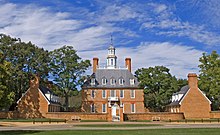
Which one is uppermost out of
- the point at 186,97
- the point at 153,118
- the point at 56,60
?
the point at 56,60

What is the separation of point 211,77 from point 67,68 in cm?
2727

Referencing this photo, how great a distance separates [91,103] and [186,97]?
743 inches

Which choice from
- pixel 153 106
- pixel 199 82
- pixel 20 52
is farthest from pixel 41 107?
pixel 199 82

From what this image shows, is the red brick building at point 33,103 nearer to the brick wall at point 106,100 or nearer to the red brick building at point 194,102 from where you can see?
the brick wall at point 106,100

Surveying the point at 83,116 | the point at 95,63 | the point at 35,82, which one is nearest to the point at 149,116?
the point at 83,116

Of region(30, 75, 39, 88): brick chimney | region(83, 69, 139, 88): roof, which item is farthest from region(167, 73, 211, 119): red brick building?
region(30, 75, 39, 88): brick chimney

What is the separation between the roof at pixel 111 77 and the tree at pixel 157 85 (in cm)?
246

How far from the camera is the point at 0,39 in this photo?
52.2 meters

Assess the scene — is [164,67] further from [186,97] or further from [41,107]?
[41,107]

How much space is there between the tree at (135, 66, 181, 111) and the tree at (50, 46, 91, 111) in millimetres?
12842

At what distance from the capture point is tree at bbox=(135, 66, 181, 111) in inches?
2363

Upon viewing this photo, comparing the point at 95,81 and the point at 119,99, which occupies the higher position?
the point at 95,81

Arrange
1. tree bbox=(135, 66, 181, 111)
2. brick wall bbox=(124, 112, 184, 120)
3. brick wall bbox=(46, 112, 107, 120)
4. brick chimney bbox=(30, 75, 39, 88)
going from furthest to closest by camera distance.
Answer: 1. tree bbox=(135, 66, 181, 111)
2. brick chimney bbox=(30, 75, 39, 88)
3. brick wall bbox=(124, 112, 184, 120)
4. brick wall bbox=(46, 112, 107, 120)

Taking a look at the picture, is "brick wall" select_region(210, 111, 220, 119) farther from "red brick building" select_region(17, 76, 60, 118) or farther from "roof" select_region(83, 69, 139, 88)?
"red brick building" select_region(17, 76, 60, 118)
